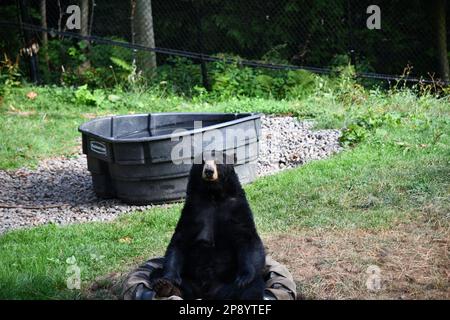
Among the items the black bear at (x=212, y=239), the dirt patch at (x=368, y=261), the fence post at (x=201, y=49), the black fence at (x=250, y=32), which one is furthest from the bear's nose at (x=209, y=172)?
the black fence at (x=250, y=32)

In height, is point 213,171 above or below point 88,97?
above

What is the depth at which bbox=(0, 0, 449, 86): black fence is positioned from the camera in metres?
14.4

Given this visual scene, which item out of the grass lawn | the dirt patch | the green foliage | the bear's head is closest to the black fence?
the green foliage

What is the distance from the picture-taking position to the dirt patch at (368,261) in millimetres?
5121

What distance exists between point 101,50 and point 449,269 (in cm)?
1069

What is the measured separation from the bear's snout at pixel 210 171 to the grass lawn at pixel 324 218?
122 cm

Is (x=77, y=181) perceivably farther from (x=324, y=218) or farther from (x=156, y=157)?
(x=324, y=218)

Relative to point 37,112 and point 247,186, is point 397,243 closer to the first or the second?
point 247,186

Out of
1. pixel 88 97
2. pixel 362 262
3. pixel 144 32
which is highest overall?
pixel 144 32

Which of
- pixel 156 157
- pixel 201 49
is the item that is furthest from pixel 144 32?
pixel 156 157

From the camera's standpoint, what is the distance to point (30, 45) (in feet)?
44.5

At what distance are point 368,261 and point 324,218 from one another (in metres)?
1.10
